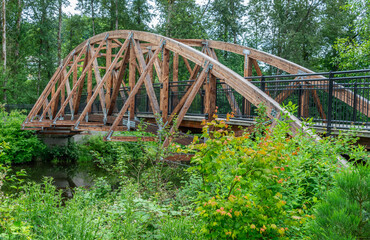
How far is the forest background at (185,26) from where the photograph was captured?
27.1 m

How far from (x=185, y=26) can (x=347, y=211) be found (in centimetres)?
2484

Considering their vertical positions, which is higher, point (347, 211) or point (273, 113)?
point (273, 113)

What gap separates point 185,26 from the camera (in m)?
25.8

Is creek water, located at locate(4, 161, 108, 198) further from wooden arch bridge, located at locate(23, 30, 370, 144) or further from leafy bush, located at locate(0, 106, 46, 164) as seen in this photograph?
wooden arch bridge, located at locate(23, 30, 370, 144)

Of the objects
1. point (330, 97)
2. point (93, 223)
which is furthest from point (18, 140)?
point (330, 97)

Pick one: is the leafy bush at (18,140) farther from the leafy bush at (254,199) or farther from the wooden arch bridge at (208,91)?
the leafy bush at (254,199)

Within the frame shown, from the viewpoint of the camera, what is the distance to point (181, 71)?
28062 mm

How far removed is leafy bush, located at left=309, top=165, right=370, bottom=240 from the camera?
229cm

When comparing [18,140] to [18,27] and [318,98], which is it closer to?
[18,27]

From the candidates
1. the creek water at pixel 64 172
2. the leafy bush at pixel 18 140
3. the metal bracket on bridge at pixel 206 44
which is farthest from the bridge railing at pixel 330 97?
the leafy bush at pixel 18 140

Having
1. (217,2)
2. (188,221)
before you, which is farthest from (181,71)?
(188,221)

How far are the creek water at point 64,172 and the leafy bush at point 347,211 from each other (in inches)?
564

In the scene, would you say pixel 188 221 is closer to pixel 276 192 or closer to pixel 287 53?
pixel 276 192

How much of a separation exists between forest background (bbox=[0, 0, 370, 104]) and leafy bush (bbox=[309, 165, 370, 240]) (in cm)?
2420
